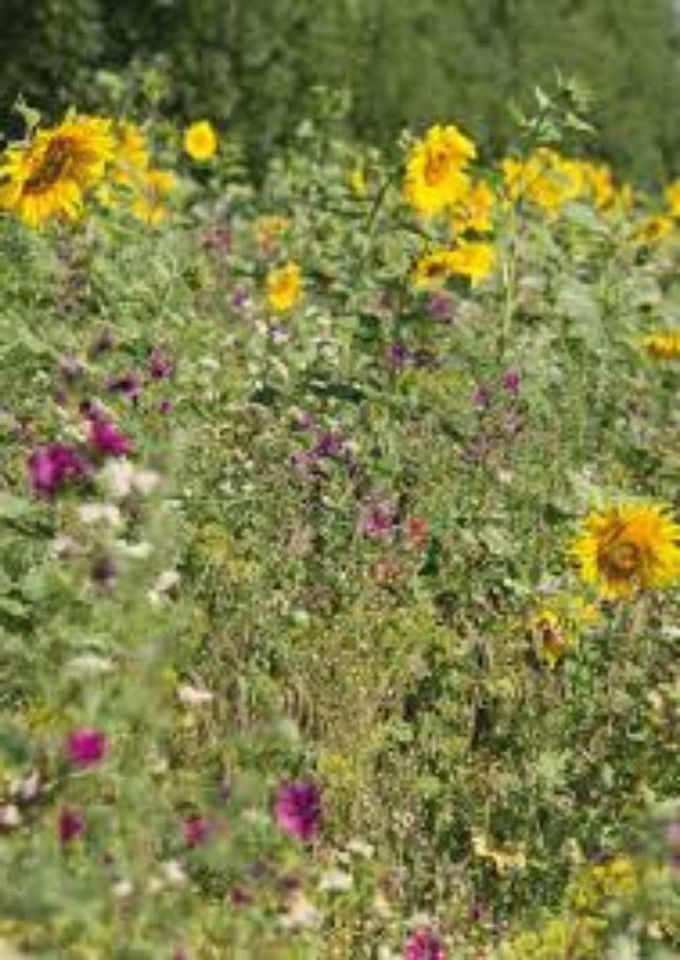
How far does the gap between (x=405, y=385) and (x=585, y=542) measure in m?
1.63

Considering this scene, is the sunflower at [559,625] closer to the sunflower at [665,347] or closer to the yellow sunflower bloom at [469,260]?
the yellow sunflower bloom at [469,260]

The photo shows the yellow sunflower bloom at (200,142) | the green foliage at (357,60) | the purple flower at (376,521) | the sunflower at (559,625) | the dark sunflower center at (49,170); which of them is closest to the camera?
the sunflower at (559,625)

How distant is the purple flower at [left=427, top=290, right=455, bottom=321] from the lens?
19.0 ft

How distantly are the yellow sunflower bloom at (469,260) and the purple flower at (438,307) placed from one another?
8 centimetres

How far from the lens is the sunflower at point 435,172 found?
567cm

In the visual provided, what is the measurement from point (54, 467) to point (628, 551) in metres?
1.22

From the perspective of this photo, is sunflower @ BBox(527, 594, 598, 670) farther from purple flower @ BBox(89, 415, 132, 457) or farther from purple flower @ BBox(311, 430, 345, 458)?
purple flower @ BBox(89, 415, 132, 457)

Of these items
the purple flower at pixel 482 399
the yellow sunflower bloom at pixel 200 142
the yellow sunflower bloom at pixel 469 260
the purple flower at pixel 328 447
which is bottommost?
the yellow sunflower bloom at pixel 200 142

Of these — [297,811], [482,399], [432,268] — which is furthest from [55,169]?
[297,811]

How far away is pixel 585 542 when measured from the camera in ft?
12.8

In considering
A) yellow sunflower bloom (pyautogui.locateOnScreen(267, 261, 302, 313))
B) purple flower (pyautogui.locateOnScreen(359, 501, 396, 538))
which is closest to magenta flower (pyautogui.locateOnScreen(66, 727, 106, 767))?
purple flower (pyautogui.locateOnScreen(359, 501, 396, 538))

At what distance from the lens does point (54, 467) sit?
3.06m

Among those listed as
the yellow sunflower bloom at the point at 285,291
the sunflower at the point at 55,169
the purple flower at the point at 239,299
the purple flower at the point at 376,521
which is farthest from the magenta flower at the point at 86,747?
the purple flower at the point at 239,299

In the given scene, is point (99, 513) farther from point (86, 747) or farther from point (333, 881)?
point (333, 881)
